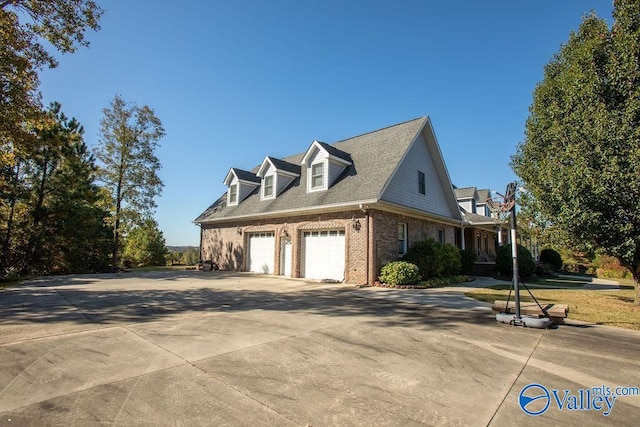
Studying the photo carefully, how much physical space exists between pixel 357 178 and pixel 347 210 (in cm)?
202

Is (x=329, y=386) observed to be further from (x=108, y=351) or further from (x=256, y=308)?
(x=256, y=308)

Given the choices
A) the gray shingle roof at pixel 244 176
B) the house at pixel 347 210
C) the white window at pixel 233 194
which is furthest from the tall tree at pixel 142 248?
the gray shingle roof at pixel 244 176

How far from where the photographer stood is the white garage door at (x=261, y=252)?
18812 mm

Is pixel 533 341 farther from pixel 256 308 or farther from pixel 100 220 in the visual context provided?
pixel 100 220

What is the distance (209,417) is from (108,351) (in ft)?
9.26

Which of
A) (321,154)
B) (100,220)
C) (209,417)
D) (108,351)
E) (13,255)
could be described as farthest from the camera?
(100,220)

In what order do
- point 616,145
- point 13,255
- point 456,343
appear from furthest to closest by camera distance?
point 13,255 < point 616,145 < point 456,343

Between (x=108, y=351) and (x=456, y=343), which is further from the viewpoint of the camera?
(x=456, y=343)

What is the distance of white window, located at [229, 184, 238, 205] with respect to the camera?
22842 millimetres

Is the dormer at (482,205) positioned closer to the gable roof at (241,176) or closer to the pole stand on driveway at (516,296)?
the gable roof at (241,176)

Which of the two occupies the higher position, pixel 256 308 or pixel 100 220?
pixel 100 220

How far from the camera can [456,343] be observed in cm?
557

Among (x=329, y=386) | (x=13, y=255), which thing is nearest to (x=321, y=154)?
(x=329, y=386)

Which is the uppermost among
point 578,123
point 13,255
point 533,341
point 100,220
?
point 578,123
